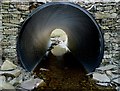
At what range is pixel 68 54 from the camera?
6.38m

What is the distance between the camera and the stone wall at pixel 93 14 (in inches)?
182

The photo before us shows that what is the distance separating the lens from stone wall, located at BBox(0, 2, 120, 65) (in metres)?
4.63

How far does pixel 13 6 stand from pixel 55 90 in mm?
1423

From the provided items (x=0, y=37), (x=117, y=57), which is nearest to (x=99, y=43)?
(x=117, y=57)

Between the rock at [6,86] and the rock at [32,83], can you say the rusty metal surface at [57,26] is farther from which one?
the rock at [6,86]

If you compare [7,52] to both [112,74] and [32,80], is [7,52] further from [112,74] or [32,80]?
[112,74]

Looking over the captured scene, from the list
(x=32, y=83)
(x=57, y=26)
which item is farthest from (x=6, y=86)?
(x=57, y=26)

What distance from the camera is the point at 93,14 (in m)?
4.71

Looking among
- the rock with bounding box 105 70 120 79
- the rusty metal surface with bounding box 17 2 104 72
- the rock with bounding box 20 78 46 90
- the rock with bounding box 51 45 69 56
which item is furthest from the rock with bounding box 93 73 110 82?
the rock with bounding box 51 45 69 56

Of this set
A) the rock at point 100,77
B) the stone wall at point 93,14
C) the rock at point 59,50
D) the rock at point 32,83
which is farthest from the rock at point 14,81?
the rock at point 59,50

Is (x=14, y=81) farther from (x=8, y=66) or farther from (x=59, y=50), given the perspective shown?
(x=59, y=50)

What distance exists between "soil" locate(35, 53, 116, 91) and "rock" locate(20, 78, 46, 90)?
79mm

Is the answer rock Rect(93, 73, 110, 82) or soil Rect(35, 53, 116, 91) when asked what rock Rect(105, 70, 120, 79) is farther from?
soil Rect(35, 53, 116, 91)

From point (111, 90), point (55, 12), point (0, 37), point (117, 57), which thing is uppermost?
point (55, 12)
